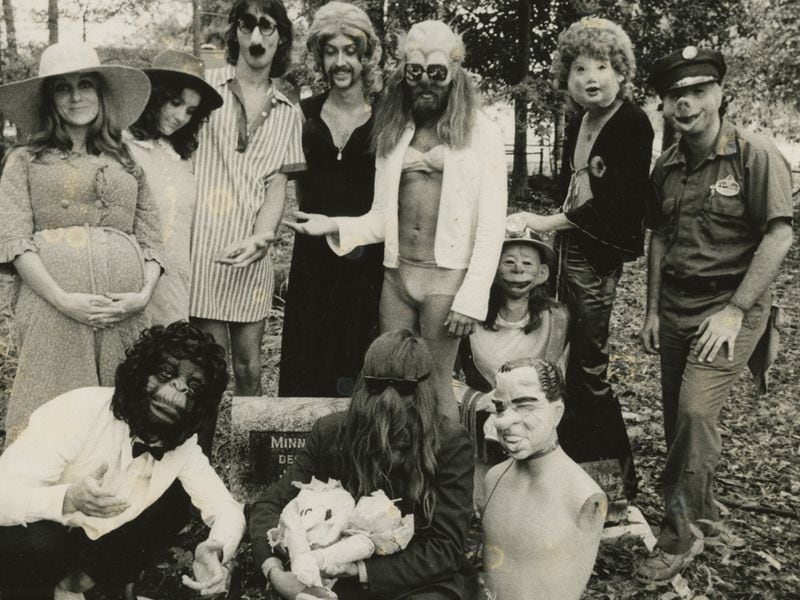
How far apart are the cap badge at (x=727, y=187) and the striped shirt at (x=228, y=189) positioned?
7.06 ft

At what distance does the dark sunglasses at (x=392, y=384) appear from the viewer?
3.14 metres

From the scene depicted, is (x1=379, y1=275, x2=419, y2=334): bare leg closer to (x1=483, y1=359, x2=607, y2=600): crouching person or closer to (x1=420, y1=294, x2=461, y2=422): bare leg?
(x1=420, y1=294, x2=461, y2=422): bare leg

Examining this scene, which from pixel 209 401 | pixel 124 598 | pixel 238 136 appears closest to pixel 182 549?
pixel 124 598

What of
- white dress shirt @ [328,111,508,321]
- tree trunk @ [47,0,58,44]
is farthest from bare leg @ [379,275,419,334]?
tree trunk @ [47,0,58,44]

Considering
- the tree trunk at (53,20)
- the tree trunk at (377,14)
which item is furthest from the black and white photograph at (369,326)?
the tree trunk at (53,20)

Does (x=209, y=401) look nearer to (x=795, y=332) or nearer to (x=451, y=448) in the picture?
(x=451, y=448)

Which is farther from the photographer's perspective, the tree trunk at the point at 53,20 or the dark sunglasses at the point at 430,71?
the tree trunk at the point at 53,20

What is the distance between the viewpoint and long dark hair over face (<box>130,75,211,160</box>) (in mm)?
4164

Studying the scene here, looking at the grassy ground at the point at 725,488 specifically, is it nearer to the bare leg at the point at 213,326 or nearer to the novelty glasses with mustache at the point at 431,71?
the bare leg at the point at 213,326

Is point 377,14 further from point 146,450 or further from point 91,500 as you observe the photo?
point 91,500

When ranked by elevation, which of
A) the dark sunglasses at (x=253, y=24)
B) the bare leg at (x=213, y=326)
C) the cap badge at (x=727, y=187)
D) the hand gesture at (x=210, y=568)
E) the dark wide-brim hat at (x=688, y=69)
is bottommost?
the hand gesture at (x=210, y=568)

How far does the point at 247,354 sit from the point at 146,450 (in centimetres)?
141

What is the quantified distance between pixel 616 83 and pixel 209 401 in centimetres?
262

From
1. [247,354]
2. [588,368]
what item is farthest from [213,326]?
[588,368]
